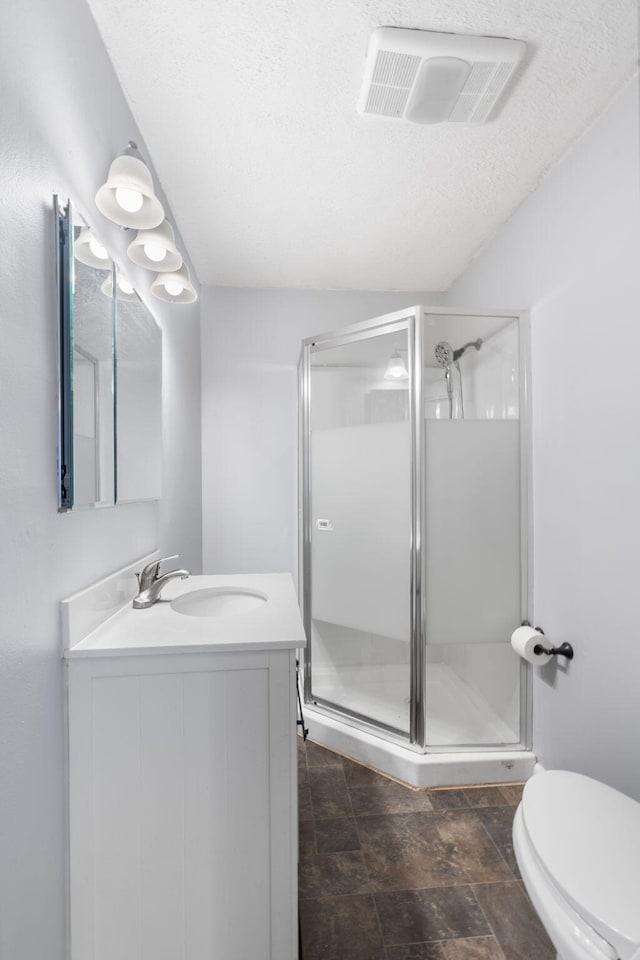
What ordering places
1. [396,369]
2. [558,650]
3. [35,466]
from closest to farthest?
[35,466] → [558,650] → [396,369]

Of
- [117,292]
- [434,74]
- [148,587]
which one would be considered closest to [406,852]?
[148,587]

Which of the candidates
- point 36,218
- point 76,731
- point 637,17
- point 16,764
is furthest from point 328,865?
point 637,17

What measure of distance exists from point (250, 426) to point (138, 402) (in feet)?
4.39

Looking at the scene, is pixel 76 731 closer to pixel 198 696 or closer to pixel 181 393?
pixel 198 696

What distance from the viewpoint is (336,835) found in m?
1.59

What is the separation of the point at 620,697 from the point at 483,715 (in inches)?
34.6

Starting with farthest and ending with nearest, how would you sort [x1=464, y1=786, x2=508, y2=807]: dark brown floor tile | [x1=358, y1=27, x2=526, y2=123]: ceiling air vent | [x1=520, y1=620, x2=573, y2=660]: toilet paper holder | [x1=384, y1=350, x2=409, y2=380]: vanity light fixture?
[x1=384, y1=350, x2=409, y2=380]: vanity light fixture < [x1=464, y1=786, x2=508, y2=807]: dark brown floor tile < [x1=520, y1=620, x2=573, y2=660]: toilet paper holder < [x1=358, y1=27, x2=526, y2=123]: ceiling air vent

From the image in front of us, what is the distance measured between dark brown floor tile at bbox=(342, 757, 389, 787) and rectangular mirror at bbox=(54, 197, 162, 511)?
57.2 inches

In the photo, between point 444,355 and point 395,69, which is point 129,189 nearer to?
point 395,69

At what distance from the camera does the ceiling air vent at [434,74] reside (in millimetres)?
1203

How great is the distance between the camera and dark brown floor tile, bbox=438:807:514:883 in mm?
1432

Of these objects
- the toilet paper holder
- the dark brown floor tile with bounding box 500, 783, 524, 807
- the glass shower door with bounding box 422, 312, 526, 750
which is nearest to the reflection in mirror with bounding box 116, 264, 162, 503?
the glass shower door with bounding box 422, 312, 526, 750

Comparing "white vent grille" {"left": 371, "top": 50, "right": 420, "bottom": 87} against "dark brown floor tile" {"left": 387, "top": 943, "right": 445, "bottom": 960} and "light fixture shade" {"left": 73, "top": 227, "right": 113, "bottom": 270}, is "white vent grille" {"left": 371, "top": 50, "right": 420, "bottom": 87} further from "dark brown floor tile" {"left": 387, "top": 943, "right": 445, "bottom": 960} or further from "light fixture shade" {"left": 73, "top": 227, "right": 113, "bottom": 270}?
"dark brown floor tile" {"left": 387, "top": 943, "right": 445, "bottom": 960}

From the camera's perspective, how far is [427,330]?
1971 mm
